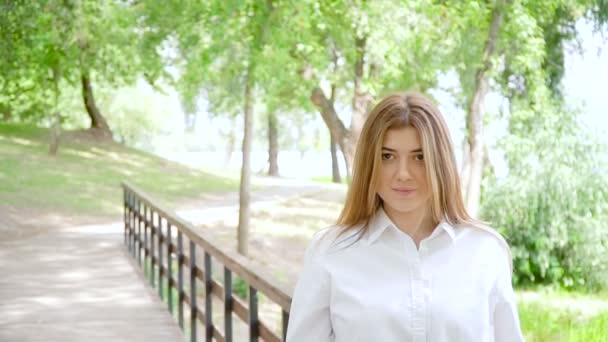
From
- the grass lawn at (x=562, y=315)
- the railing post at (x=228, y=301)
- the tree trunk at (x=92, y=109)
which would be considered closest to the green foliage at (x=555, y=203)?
the grass lawn at (x=562, y=315)

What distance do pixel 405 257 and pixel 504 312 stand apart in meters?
0.23

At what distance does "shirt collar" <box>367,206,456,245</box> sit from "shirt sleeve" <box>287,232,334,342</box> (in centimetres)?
11

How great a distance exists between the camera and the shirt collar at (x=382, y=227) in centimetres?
186

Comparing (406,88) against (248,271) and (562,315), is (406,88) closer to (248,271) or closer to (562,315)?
(562,315)

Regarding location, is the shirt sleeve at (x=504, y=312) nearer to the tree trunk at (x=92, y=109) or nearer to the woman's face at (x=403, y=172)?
the woman's face at (x=403, y=172)

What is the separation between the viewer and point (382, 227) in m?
1.88

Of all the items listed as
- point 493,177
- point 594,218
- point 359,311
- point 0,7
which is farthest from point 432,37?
point 359,311

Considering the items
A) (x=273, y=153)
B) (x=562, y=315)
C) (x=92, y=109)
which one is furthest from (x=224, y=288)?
(x=273, y=153)

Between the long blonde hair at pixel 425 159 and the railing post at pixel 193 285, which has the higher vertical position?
the long blonde hair at pixel 425 159

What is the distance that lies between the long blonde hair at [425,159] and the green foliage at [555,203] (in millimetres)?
11831

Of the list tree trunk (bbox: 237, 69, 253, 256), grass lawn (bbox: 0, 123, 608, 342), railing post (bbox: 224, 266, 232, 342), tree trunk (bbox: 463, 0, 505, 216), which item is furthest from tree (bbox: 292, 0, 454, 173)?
railing post (bbox: 224, 266, 232, 342)

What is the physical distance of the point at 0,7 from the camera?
10.6m

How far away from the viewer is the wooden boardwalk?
21.3ft

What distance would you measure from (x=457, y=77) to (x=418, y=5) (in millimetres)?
5362
